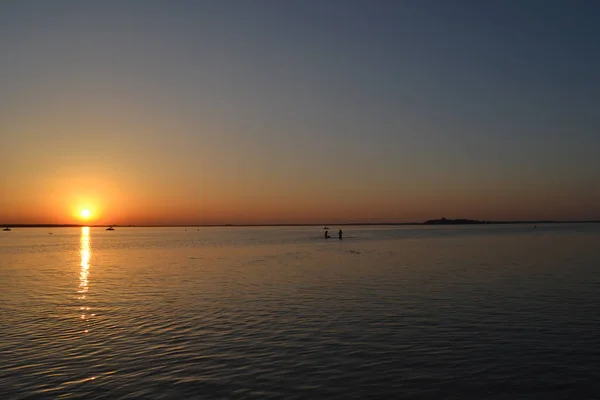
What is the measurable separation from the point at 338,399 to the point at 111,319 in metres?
17.6

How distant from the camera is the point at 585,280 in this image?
41.5 meters

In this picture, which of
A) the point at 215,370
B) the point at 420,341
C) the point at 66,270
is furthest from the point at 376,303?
the point at 66,270

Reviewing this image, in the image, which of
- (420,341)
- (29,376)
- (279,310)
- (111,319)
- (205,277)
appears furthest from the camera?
(205,277)

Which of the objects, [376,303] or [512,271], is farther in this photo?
[512,271]

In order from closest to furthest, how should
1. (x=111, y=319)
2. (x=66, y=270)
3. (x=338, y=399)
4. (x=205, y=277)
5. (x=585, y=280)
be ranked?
(x=338, y=399)
(x=111, y=319)
(x=585, y=280)
(x=205, y=277)
(x=66, y=270)

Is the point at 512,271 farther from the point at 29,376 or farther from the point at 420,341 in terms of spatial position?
the point at 29,376

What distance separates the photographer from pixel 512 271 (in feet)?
163

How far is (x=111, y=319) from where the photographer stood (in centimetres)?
2762

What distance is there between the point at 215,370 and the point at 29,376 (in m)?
6.59

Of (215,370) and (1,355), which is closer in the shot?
(215,370)

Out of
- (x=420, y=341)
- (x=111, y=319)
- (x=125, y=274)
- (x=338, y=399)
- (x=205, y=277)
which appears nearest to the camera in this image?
(x=338, y=399)

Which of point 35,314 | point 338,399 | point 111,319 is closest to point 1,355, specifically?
point 111,319

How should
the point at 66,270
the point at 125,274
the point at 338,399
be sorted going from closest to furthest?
1. the point at 338,399
2. the point at 125,274
3. the point at 66,270

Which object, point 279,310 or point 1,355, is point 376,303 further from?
point 1,355
